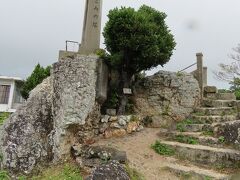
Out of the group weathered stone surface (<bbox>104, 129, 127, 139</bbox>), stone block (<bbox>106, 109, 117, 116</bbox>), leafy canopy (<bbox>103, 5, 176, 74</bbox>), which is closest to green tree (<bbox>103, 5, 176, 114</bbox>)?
leafy canopy (<bbox>103, 5, 176, 74</bbox>)

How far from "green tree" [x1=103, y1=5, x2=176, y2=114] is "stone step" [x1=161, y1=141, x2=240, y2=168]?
2.70 metres

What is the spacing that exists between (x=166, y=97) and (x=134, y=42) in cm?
261

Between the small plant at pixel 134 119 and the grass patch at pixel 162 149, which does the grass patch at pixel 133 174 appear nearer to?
the grass patch at pixel 162 149

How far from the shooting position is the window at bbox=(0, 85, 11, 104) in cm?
2488

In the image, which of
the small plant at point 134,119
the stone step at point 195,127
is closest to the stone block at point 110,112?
the small plant at point 134,119

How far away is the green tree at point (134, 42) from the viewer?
8.60 metres

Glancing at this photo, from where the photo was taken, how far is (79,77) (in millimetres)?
7809

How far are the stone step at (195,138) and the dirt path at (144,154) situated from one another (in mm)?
532

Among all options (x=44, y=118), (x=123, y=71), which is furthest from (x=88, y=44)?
(x=44, y=118)

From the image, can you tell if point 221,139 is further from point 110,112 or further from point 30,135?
point 30,135

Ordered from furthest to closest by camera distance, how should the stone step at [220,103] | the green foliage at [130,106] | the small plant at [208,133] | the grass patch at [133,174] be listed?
the stone step at [220,103]
the green foliage at [130,106]
the small plant at [208,133]
the grass patch at [133,174]

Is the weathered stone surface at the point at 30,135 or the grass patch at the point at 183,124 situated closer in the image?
the weathered stone surface at the point at 30,135

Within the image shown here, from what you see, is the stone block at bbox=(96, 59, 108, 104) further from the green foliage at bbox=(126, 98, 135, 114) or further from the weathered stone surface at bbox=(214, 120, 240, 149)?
the weathered stone surface at bbox=(214, 120, 240, 149)

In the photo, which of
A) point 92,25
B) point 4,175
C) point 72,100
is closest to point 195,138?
point 72,100
